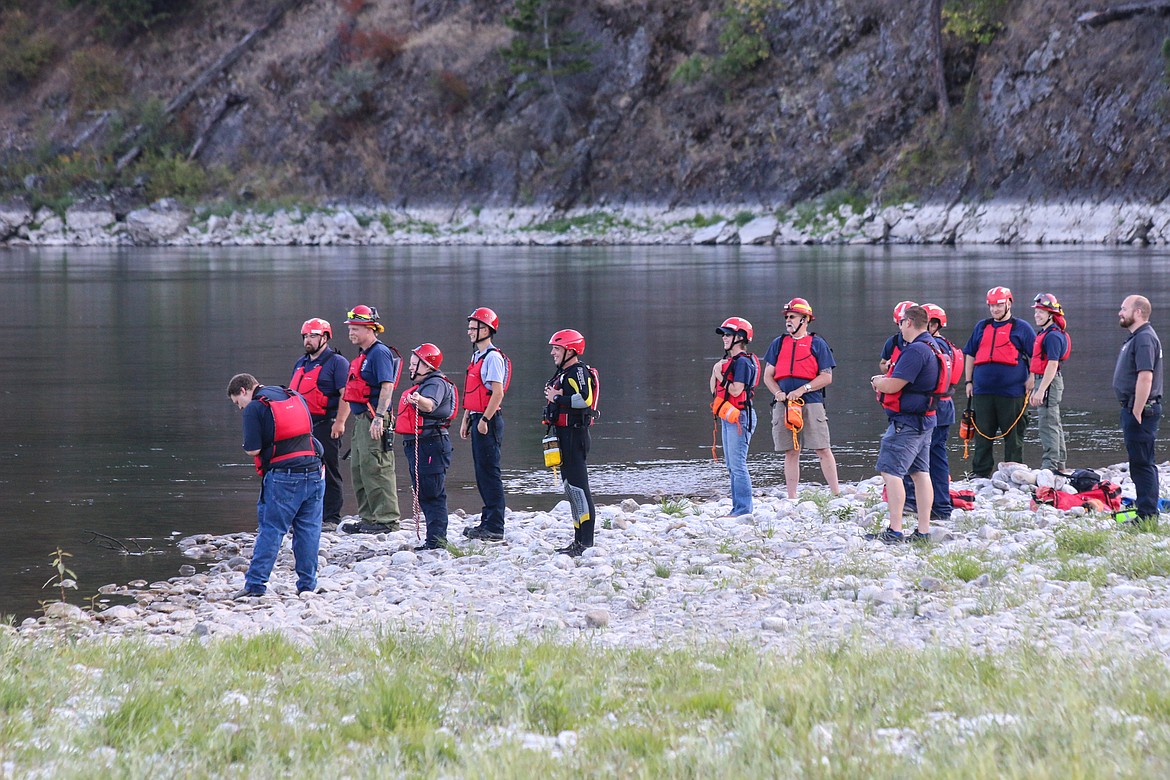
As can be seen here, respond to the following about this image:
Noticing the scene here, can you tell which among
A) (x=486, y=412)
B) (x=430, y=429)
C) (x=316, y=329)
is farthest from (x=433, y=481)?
(x=316, y=329)

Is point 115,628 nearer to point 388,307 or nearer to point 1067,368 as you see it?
point 1067,368

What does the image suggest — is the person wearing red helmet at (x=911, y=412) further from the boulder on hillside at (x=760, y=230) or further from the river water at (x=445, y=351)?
the boulder on hillside at (x=760, y=230)

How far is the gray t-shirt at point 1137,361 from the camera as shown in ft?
32.6

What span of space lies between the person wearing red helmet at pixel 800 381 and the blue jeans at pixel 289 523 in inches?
184

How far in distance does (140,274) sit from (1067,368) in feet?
126

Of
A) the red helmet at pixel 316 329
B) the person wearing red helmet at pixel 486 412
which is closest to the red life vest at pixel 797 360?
the person wearing red helmet at pixel 486 412

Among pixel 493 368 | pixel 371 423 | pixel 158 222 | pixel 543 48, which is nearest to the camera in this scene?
pixel 493 368

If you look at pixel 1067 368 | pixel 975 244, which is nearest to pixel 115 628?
pixel 1067 368

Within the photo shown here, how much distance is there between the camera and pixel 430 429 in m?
11.3

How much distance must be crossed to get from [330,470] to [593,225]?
64.5m

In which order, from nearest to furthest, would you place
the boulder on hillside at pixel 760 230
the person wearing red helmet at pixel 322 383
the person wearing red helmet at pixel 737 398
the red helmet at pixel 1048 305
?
the person wearing red helmet at pixel 737 398, the person wearing red helmet at pixel 322 383, the red helmet at pixel 1048 305, the boulder on hillside at pixel 760 230

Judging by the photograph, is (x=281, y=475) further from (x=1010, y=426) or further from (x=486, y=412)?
(x=1010, y=426)

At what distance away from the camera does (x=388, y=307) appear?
3469 cm

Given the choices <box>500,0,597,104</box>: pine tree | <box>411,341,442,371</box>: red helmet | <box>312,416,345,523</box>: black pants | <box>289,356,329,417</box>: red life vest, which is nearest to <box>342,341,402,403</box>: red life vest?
<box>289,356,329,417</box>: red life vest
